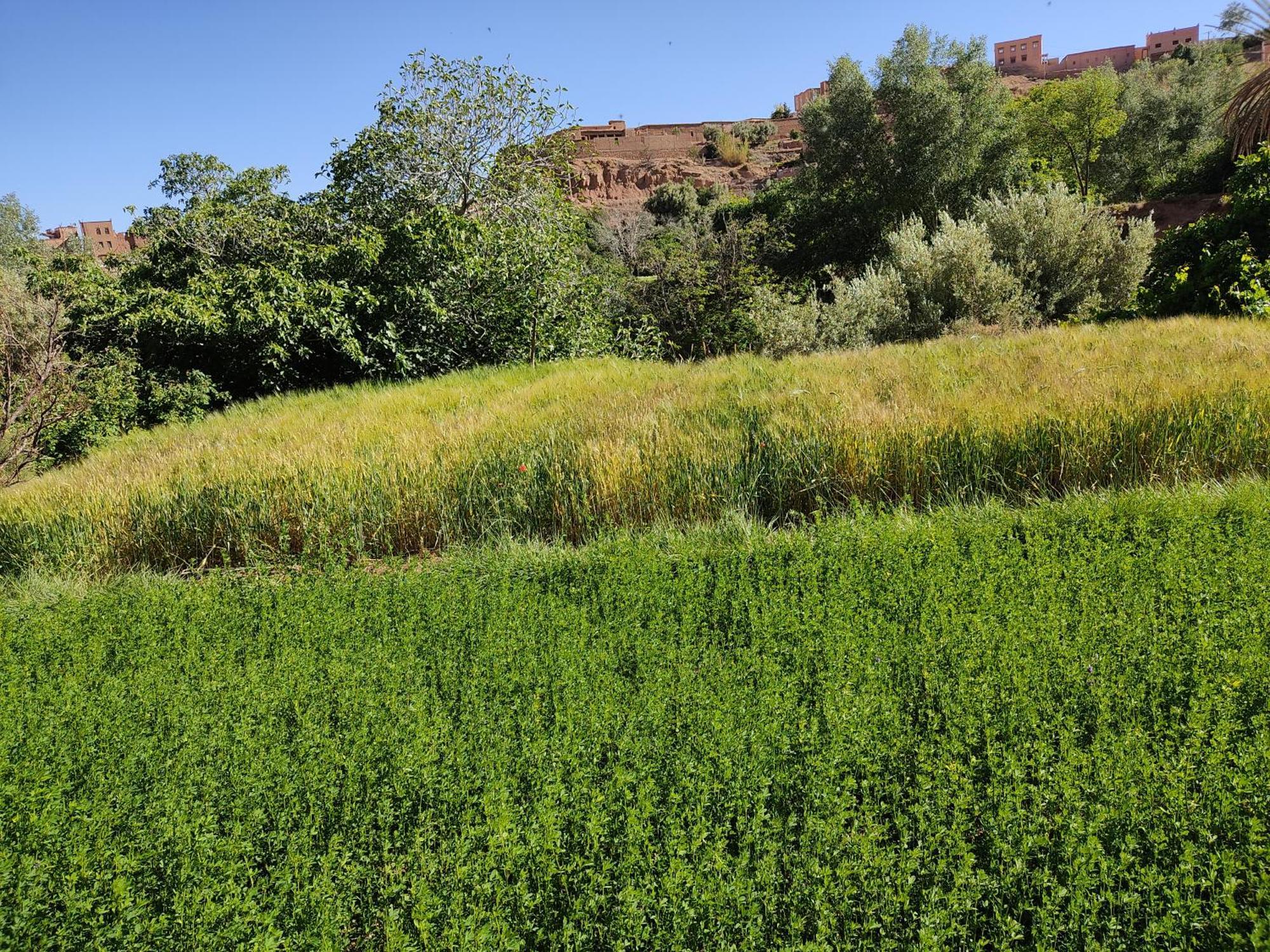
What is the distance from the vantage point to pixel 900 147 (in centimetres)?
2772

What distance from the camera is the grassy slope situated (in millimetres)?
5445

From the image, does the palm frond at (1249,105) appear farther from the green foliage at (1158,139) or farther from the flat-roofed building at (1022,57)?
the flat-roofed building at (1022,57)

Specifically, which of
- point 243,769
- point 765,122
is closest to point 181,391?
point 243,769

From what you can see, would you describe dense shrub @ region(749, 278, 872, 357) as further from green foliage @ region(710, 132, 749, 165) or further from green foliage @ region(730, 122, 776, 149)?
green foliage @ region(730, 122, 776, 149)

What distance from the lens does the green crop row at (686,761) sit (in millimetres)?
2092

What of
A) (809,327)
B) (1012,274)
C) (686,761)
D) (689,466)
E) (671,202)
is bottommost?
(686,761)

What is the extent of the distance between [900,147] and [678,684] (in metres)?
29.2

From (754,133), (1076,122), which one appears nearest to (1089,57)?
(754,133)

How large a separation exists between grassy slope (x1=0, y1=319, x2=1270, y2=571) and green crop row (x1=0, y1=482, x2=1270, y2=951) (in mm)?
1315

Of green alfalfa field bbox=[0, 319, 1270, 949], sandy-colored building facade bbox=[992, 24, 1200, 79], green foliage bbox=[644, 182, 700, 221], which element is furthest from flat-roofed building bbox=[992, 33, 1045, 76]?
green alfalfa field bbox=[0, 319, 1270, 949]

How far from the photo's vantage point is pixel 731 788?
8.03 feet

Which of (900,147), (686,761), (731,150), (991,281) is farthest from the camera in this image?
(731,150)

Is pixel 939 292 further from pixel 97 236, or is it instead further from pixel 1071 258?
pixel 97 236

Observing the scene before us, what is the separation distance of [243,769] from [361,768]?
437 mm
